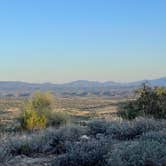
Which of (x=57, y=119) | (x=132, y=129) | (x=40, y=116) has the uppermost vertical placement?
(x=132, y=129)

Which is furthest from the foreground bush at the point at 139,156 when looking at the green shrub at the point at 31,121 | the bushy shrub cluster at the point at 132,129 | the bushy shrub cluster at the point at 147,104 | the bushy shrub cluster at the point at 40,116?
the green shrub at the point at 31,121

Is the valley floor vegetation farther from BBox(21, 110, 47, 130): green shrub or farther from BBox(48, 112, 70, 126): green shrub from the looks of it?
BBox(48, 112, 70, 126): green shrub

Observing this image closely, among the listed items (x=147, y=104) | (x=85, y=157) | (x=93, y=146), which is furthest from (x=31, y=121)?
(x=85, y=157)

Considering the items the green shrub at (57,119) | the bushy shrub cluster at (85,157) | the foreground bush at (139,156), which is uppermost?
the foreground bush at (139,156)

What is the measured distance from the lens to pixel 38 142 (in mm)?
13203

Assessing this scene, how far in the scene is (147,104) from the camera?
25.6m

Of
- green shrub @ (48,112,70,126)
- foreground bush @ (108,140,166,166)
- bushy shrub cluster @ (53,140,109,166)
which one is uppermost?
foreground bush @ (108,140,166,166)

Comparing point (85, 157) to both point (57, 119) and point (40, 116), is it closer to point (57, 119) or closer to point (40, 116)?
point (40, 116)

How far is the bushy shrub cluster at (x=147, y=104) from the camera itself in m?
24.3

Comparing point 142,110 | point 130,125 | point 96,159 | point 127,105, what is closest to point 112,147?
point 96,159

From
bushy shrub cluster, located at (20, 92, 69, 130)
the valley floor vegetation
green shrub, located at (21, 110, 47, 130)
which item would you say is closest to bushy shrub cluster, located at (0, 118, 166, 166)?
the valley floor vegetation

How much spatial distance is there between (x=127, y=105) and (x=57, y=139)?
45.6 ft

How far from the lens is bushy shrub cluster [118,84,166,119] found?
2433 centimetres

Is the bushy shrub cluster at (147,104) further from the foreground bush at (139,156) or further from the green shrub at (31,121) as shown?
the foreground bush at (139,156)
